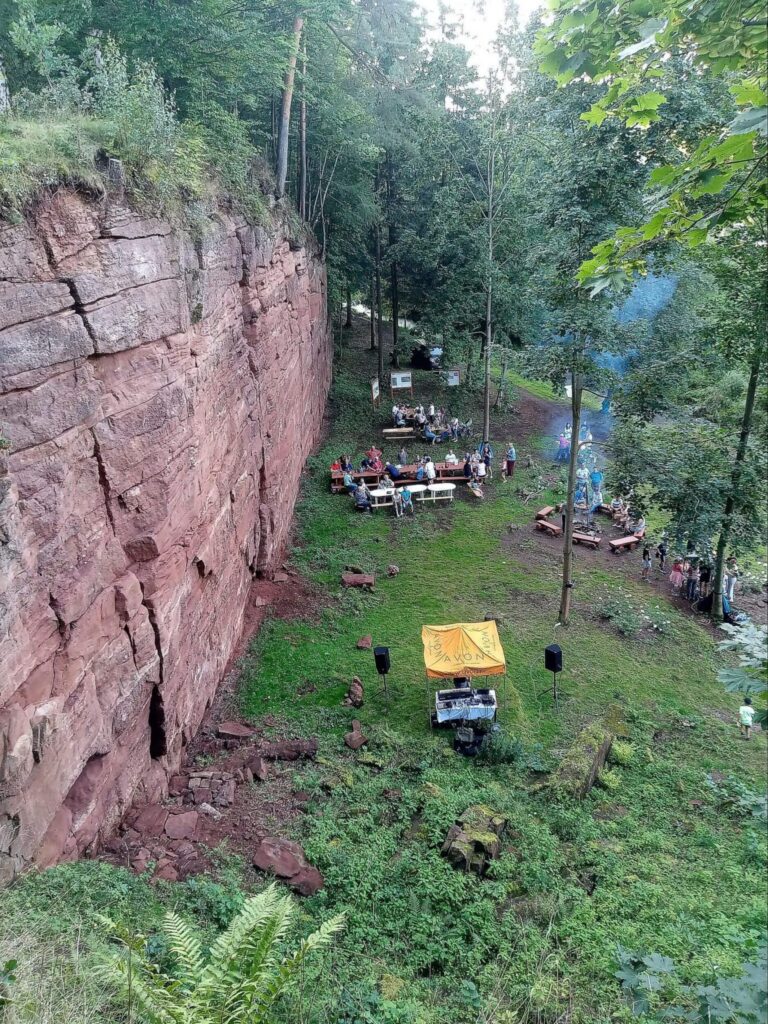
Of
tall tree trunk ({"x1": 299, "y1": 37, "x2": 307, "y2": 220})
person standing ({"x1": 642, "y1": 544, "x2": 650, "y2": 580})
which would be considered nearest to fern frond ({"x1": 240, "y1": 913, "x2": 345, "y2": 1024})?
person standing ({"x1": 642, "y1": 544, "x2": 650, "y2": 580})

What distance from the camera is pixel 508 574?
54.6 feet

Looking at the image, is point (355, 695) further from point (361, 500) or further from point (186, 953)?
point (361, 500)

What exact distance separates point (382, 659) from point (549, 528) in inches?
343

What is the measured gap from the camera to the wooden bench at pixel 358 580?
610 inches

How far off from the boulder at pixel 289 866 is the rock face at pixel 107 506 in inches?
72.3

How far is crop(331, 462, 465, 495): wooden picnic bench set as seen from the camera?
2055cm

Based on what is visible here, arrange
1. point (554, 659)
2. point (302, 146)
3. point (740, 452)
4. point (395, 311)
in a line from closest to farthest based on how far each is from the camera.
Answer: point (554, 659)
point (740, 452)
point (302, 146)
point (395, 311)

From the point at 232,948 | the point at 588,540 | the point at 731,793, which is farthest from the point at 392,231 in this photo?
the point at 232,948

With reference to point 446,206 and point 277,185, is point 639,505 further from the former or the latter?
point 446,206

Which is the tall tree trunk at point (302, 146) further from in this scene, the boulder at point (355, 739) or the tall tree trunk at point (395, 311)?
the boulder at point (355, 739)

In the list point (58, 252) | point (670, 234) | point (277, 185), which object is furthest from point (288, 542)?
point (670, 234)

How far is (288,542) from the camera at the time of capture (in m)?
17.2

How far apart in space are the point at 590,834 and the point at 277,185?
1713 centimetres

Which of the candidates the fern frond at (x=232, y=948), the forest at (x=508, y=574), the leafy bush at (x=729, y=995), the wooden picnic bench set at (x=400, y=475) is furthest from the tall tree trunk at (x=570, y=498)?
the fern frond at (x=232, y=948)
